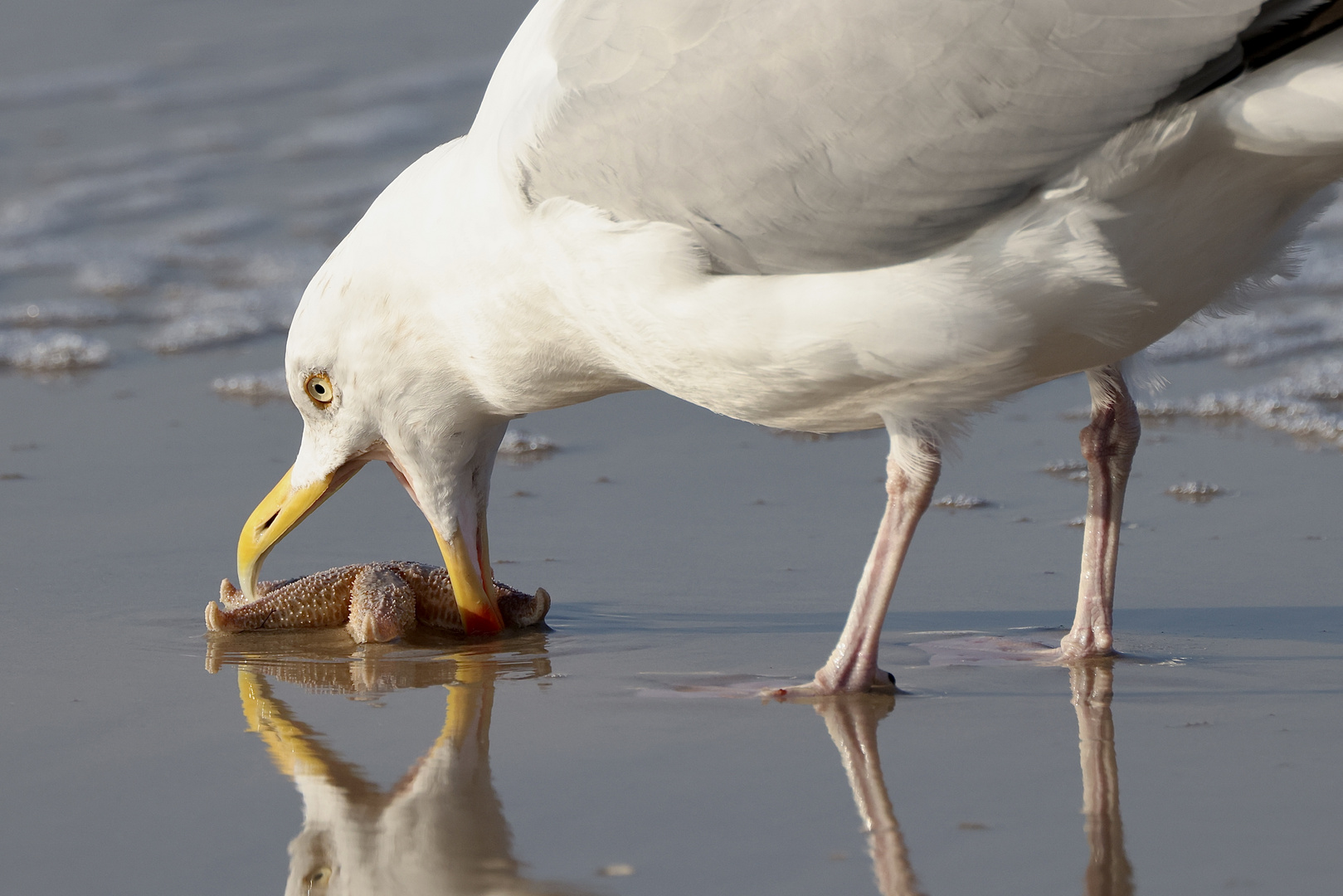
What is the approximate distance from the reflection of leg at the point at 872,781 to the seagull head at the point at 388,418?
1.05 metres

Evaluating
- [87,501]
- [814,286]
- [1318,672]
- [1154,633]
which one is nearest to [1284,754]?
[1318,672]

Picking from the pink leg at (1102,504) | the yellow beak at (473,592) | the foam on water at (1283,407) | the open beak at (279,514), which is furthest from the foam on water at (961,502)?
the open beak at (279,514)

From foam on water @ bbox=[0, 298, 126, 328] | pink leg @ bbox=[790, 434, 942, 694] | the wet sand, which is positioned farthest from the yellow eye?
foam on water @ bbox=[0, 298, 126, 328]

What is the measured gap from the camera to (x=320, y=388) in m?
4.29

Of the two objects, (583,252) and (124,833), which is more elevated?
(583,252)

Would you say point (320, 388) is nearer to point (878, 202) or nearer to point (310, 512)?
point (310, 512)

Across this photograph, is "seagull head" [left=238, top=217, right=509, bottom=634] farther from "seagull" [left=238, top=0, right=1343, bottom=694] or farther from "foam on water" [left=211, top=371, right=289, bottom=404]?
"foam on water" [left=211, top=371, right=289, bottom=404]

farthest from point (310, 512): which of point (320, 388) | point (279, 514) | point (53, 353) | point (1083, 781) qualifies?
point (53, 353)

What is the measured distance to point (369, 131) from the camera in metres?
11.0

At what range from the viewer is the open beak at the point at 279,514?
4372 millimetres

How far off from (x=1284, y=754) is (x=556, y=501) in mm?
2432

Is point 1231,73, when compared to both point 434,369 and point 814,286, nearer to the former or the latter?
point 814,286

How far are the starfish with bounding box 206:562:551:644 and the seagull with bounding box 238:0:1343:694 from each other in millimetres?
572

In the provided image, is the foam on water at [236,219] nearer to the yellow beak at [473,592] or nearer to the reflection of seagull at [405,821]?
the yellow beak at [473,592]
